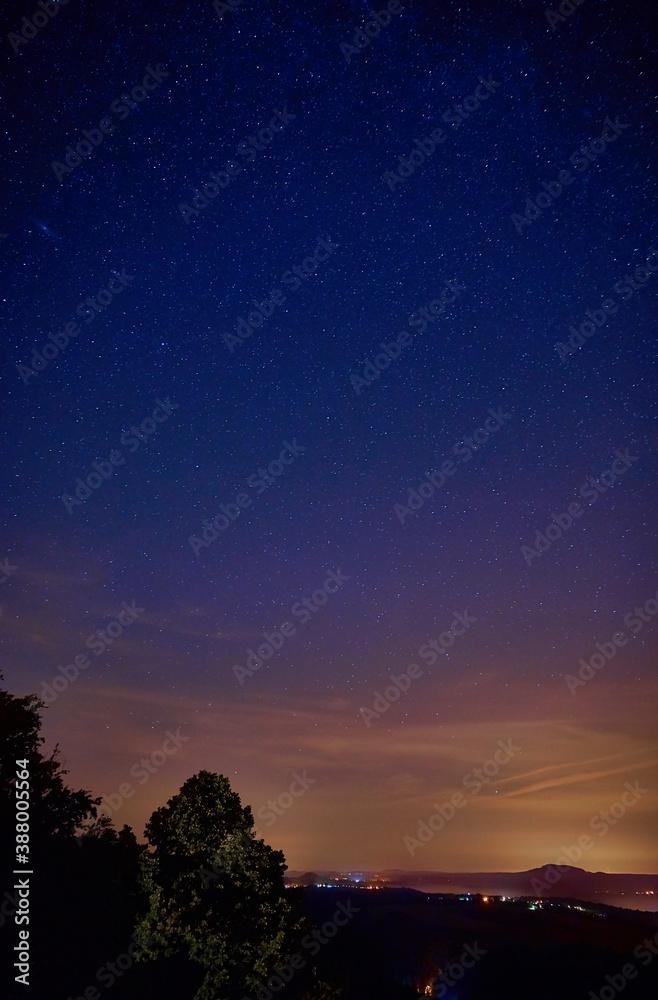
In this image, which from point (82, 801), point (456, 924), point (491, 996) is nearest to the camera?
point (82, 801)

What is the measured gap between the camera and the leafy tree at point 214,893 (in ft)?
60.7

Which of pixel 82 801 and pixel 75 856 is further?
pixel 82 801

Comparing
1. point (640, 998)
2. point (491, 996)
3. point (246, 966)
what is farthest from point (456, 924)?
point (246, 966)

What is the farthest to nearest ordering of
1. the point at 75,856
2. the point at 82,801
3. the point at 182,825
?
the point at 82,801 → the point at 75,856 → the point at 182,825

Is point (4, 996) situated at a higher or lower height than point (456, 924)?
higher

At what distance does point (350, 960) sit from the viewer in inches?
2379

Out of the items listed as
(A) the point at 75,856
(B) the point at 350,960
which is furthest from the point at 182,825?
(B) the point at 350,960

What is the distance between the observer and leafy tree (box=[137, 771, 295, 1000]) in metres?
18.5

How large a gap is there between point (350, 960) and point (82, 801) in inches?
1697

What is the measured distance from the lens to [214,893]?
1906 centimetres

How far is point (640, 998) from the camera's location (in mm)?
47000

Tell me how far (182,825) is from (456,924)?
287 feet

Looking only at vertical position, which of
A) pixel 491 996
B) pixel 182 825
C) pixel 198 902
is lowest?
pixel 491 996

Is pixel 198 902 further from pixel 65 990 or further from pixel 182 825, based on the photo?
pixel 65 990
